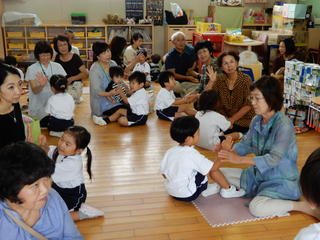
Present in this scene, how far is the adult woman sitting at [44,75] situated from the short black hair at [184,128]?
7.58 feet

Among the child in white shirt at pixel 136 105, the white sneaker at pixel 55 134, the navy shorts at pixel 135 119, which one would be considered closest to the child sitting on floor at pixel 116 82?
the child in white shirt at pixel 136 105

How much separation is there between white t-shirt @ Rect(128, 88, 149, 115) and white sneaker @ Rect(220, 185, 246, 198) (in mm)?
2040

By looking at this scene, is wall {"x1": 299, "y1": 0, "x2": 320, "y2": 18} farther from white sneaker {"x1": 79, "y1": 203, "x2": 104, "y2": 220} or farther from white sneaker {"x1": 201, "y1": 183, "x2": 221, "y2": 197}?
white sneaker {"x1": 79, "y1": 203, "x2": 104, "y2": 220}

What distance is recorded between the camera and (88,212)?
8.02ft

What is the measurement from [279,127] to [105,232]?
138cm

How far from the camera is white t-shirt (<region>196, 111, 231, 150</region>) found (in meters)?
3.61

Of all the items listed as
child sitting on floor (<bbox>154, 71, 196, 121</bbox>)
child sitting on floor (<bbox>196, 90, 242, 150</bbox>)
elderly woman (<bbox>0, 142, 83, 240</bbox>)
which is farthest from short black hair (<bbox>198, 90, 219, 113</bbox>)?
elderly woman (<bbox>0, 142, 83, 240</bbox>)

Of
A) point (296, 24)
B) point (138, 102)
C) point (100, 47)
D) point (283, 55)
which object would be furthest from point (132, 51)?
point (296, 24)

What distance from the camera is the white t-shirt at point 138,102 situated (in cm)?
449

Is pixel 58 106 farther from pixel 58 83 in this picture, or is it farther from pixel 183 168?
pixel 183 168

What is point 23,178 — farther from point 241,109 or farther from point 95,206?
point 241,109

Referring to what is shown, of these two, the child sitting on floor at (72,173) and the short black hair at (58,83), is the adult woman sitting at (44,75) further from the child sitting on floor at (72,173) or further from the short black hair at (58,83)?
the child sitting on floor at (72,173)

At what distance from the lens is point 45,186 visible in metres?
1.39

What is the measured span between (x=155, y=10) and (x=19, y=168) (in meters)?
7.77
